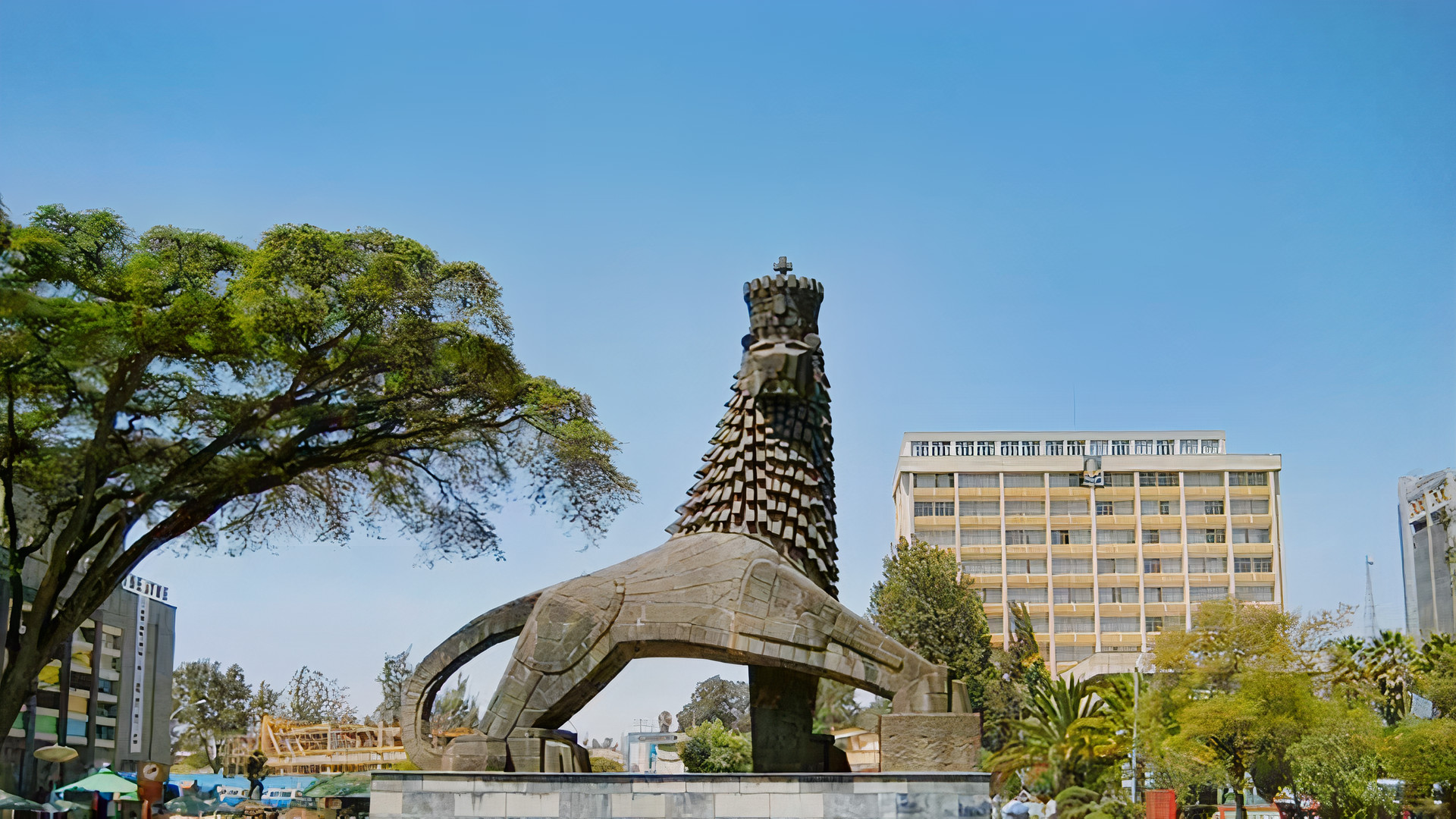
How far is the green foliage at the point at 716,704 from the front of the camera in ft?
212

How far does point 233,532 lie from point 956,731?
48.4 ft

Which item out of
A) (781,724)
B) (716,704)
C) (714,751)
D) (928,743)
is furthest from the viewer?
(716,704)

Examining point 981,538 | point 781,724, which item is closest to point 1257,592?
point 981,538

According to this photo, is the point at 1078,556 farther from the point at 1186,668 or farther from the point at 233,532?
the point at 233,532

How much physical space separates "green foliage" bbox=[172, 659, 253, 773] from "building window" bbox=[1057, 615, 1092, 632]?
40722mm

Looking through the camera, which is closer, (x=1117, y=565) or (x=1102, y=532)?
(x=1117, y=565)

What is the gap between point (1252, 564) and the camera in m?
70.4

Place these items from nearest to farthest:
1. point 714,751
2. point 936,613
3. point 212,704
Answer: point 714,751 → point 936,613 → point 212,704

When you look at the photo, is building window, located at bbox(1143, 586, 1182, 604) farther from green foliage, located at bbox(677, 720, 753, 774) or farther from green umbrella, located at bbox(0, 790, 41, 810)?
green umbrella, located at bbox(0, 790, 41, 810)

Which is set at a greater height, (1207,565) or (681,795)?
(1207,565)

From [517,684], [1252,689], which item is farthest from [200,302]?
[1252,689]

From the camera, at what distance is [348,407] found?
2089 cm

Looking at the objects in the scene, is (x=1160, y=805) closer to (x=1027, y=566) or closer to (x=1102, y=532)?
(x=1027, y=566)

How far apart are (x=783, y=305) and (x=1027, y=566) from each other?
6075 centimetres
